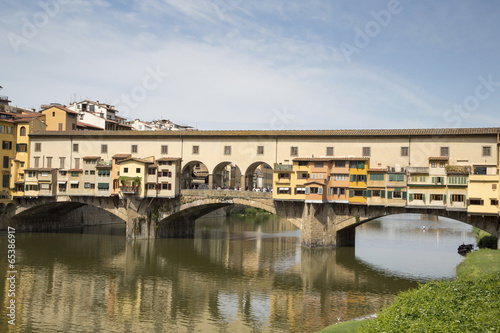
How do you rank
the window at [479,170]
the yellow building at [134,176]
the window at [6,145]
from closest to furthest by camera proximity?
the window at [479,170]
the yellow building at [134,176]
the window at [6,145]

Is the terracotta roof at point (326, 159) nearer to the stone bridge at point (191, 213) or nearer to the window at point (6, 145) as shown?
the stone bridge at point (191, 213)

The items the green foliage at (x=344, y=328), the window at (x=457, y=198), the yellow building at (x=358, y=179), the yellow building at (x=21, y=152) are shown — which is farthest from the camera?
the yellow building at (x=21, y=152)

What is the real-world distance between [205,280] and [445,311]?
2298cm

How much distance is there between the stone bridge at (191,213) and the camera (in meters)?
48.9

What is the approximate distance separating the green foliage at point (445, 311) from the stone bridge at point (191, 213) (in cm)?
2482

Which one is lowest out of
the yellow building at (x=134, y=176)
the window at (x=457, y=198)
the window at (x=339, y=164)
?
the window at (x=457, y=198)

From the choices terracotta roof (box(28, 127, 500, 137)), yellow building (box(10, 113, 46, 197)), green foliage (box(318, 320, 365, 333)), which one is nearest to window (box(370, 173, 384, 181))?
terracotta roof (box(28, 127, 500, 137))

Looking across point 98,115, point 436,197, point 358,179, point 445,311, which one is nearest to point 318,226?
point 358,179

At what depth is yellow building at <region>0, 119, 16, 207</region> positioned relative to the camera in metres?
60.1

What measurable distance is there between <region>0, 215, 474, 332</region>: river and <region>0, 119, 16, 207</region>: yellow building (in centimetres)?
510

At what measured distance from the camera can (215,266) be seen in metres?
43.4

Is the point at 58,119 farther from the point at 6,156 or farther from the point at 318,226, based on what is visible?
the point at 318,226

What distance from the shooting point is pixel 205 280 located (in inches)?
1487

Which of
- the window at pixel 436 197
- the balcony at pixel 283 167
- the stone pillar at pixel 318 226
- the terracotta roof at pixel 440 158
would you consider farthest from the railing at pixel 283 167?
the window at pixel 436 197
